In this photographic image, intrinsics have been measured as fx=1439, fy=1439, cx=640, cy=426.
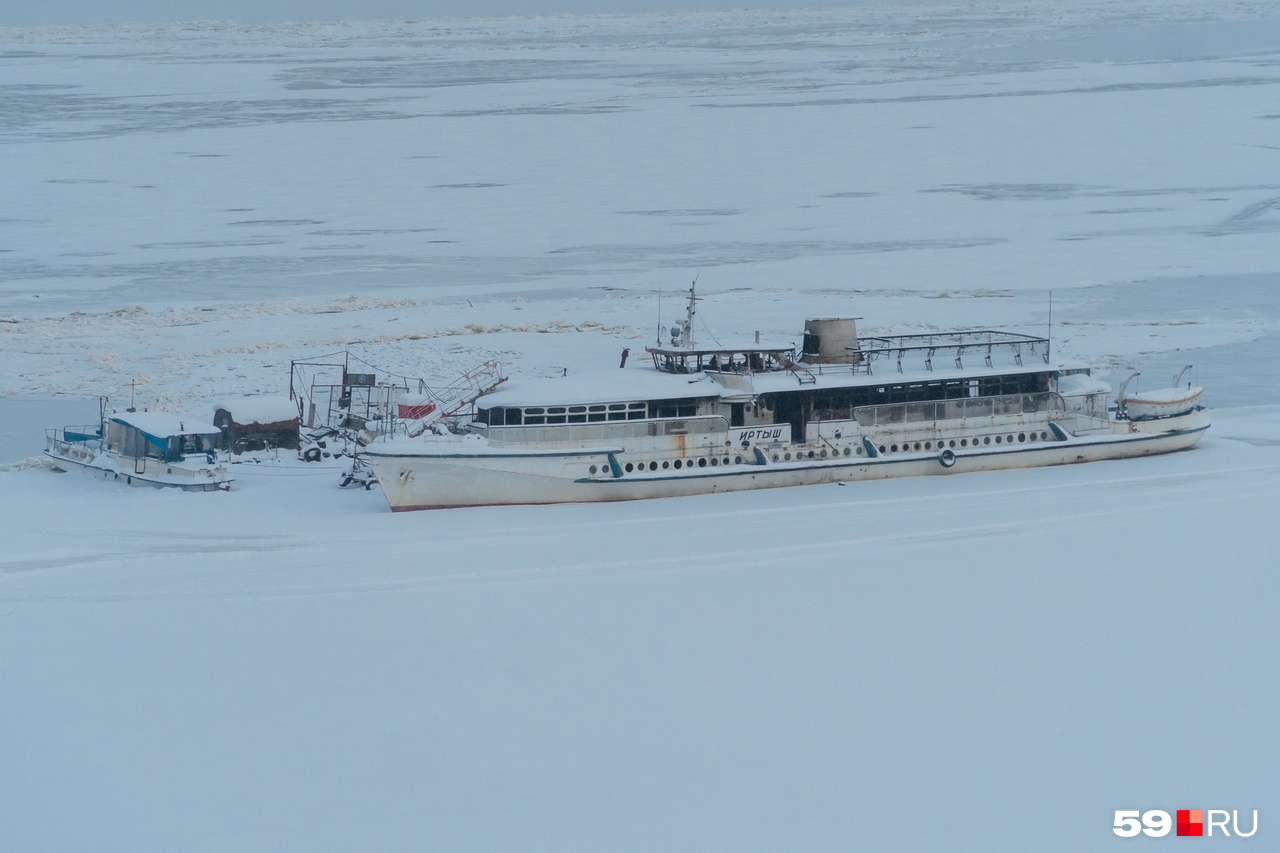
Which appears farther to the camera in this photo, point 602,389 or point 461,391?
point 461,391

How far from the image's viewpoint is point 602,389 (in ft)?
71.9

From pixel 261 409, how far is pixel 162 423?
1735 mm

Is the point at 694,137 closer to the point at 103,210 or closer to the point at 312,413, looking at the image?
the point at 103,210

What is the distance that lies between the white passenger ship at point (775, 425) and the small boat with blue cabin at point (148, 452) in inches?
119

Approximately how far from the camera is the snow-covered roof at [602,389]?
846 inches

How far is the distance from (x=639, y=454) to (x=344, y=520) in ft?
15.2

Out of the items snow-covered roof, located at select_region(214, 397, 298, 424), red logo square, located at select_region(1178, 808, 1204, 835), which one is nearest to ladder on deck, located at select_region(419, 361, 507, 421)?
snow-covered roof, located at select_region(214, 397, 298, 424)

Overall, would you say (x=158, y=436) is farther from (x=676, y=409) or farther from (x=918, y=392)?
(x=918, y=392)

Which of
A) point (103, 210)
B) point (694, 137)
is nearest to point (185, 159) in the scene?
point (103, 210)

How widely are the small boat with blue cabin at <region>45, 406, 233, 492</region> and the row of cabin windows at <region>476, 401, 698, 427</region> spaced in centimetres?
425

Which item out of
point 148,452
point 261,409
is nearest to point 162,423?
point 148,452

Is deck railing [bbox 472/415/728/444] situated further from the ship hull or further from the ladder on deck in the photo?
the ladder on deck

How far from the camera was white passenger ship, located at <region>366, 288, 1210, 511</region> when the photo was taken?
2112 centimetres

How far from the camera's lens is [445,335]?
30.4 metres
